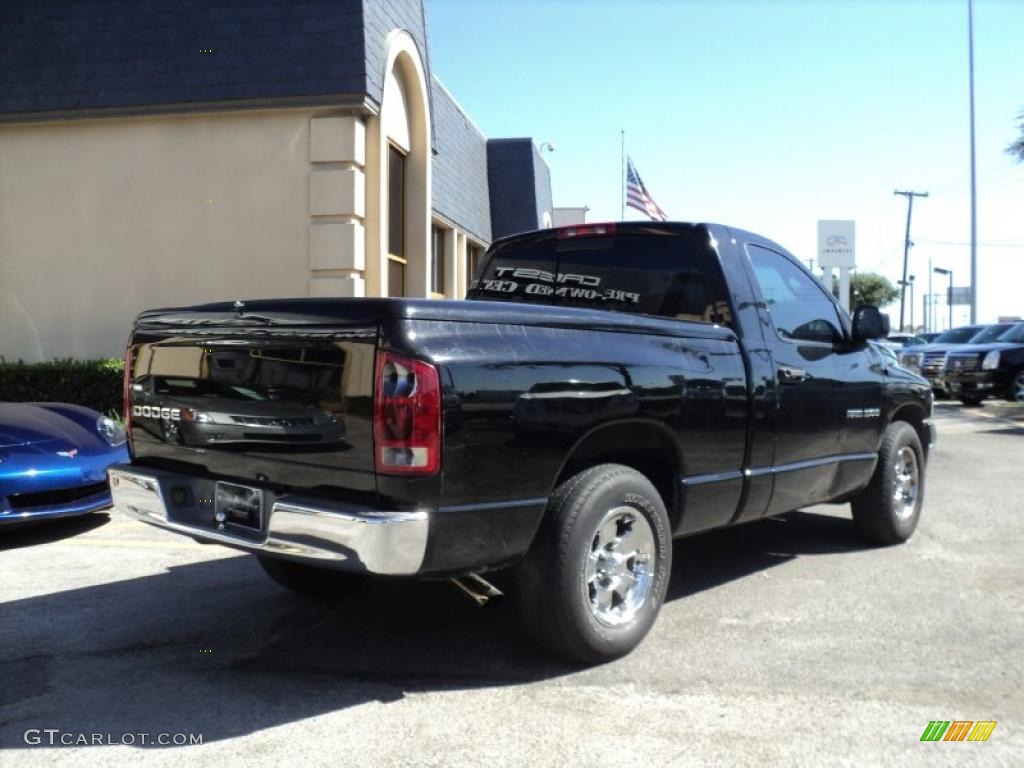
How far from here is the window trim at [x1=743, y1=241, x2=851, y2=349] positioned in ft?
15.6

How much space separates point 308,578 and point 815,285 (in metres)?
3.37

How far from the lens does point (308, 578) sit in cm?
462

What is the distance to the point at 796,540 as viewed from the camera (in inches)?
240

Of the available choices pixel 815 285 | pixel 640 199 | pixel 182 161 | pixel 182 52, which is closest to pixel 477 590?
pixel 815 285

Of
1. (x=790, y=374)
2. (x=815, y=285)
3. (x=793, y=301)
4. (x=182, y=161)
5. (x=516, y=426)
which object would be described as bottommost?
(x=516, y=426)

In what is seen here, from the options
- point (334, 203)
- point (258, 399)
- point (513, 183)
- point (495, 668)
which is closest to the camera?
point (258, 399)

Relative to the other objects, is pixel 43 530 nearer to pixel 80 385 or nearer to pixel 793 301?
pixel 80 385

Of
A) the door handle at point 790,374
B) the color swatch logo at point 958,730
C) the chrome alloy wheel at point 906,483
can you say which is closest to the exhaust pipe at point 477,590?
Result: the color swatch logo at point 958,730

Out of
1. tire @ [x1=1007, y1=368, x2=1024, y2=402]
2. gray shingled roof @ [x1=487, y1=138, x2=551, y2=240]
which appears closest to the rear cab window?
tire @ [x1=1007, y1=368, x2=1024, y2=402]

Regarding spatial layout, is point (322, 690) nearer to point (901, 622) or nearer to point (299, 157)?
point (901, 622)

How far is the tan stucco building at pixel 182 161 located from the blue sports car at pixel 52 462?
5.38 m

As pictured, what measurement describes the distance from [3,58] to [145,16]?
6.75 ft

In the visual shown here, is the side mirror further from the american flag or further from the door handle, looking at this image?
the american flag

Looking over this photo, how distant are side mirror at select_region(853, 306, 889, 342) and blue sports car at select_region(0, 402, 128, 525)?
15.8 ft
